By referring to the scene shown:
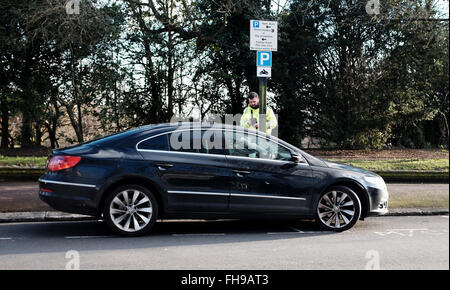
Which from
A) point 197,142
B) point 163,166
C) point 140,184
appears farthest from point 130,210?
point 197,142

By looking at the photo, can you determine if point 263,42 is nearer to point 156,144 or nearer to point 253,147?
point 253,147

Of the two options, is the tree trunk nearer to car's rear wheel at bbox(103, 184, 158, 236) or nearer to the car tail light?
the car tail light

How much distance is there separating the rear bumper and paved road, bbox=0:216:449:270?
41 centimetres

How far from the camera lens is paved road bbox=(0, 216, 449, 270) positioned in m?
5.10

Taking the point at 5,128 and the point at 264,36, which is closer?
the point at 264,36

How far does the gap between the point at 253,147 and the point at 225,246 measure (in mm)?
1585

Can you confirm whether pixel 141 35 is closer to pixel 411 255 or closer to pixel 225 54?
pixel 225 54

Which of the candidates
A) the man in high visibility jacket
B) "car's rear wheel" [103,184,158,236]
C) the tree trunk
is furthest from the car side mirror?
the tree trunk

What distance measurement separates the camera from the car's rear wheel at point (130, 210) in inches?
252

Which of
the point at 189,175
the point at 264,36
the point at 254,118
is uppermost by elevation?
the point at 264,36

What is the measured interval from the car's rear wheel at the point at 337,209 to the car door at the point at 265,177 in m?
0.29

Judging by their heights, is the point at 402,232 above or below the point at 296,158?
below

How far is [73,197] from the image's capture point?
20.8 feet

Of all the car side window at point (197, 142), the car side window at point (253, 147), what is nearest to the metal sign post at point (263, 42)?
the car side window at point (253, 147)
